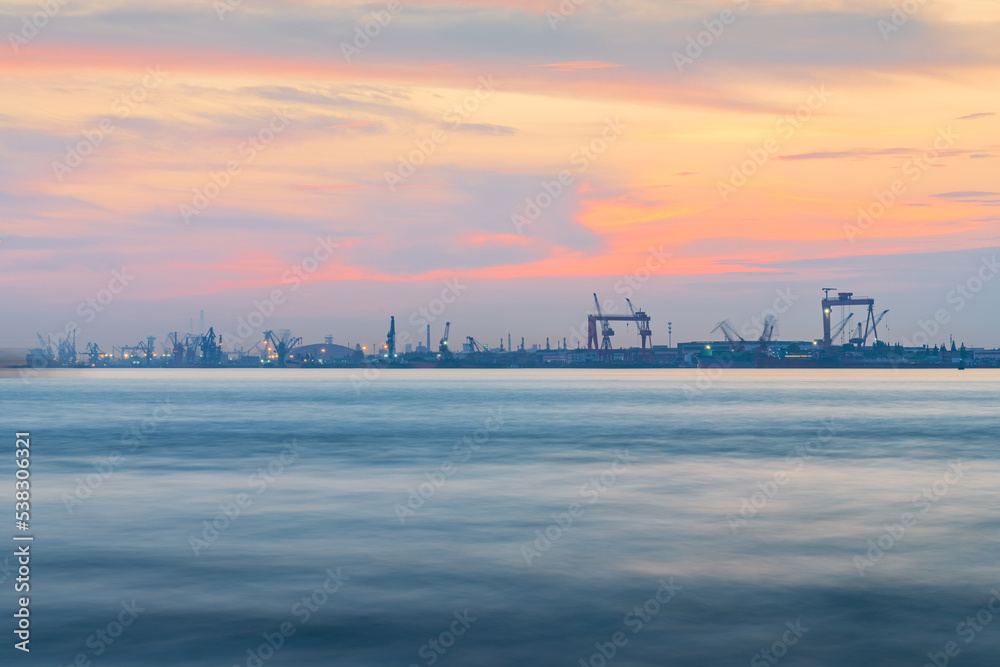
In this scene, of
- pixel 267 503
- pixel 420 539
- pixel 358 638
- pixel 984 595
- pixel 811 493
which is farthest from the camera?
pixel 811 493

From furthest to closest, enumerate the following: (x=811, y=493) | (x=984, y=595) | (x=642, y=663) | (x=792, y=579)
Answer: (x=811, y=493) → (x=792, y=579) → (x=984, y=595) → (x=642, y=663)

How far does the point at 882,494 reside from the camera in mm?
27625

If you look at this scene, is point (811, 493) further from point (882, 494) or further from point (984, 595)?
point (984, 595)

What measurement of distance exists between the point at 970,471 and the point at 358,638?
1102 inches

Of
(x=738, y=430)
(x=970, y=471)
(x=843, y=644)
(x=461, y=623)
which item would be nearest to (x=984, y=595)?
(x=843, y=644)

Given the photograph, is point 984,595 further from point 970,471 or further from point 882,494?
point 970,471

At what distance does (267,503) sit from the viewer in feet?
81.9

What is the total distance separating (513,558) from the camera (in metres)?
17.8

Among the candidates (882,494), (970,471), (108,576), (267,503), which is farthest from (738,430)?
(108,576)

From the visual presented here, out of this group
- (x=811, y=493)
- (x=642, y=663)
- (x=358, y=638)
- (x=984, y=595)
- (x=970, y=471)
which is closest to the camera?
(x=642, y=663)

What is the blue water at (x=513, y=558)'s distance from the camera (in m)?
12.3

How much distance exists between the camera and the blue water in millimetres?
12273

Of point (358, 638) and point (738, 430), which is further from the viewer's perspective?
point (738, 430)

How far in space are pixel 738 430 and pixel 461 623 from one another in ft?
151
